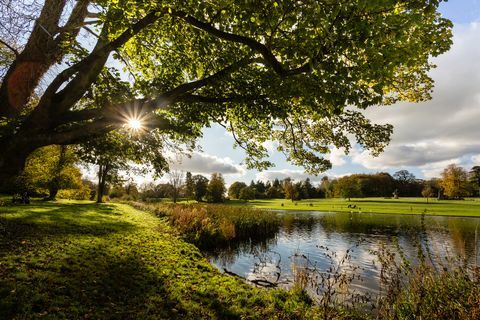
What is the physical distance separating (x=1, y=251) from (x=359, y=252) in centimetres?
1778

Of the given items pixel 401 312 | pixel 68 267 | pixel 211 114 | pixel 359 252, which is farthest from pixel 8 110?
pixel 359 252

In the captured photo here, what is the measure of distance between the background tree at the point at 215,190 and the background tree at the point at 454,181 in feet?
210

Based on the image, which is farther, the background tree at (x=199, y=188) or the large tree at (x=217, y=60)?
the background tree at (x=199, y=188)

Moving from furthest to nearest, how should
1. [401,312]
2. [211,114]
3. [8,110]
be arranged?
[211,114], [8,110], [401,312]

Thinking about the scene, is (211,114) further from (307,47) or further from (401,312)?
(401,312)

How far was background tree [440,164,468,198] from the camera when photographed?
72.4m

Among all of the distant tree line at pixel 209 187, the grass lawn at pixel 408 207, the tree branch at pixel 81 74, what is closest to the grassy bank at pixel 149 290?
the tree branch at pixel 81 74

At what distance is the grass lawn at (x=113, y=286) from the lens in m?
5.36

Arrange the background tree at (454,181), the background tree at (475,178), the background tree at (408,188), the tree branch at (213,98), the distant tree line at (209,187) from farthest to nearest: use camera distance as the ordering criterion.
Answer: the background tree at (408,188) < the background tree at (475,178) < the background tree at (454,181) < the distant tree line at (209,187) < the tree branch at (213,98)

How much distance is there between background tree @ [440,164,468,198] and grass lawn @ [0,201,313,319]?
84.5 meters

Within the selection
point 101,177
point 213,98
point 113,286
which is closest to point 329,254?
point 213,98

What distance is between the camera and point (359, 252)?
17.5 m

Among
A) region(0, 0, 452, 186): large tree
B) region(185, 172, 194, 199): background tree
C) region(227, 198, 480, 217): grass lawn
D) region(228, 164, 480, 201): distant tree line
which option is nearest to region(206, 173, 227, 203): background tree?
region(185, 172, 194, 199): background tree

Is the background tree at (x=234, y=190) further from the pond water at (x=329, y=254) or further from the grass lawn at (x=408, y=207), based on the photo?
the pond water at (x=329, y=254)
